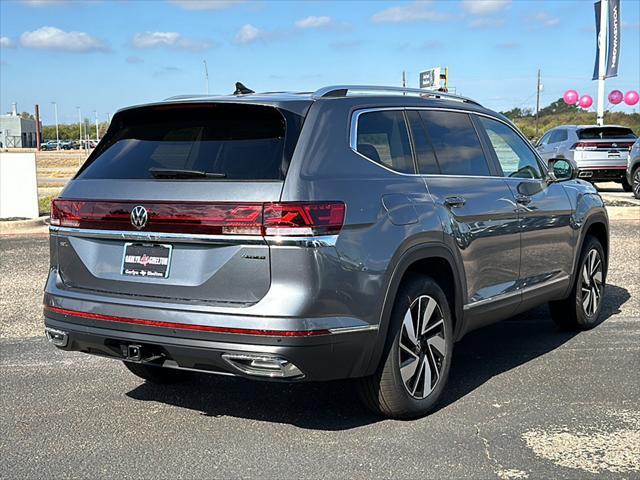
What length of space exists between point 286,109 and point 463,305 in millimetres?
1726

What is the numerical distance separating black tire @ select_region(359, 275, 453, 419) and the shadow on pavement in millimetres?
216

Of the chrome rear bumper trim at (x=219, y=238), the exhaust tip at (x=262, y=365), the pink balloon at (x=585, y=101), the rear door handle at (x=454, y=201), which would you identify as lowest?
the exhaust tip at (x=262, y=365)

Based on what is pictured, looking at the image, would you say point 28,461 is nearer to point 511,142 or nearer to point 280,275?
point 280,275

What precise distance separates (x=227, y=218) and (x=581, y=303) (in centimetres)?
389

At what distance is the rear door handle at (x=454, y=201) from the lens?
4852 mm

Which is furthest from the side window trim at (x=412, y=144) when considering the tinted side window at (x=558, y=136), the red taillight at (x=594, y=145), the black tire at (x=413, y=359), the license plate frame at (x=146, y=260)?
the tinted side window at (x=558, y=136)

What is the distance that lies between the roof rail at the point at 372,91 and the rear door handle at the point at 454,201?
0.75 metres

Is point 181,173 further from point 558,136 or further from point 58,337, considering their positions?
point 558,136

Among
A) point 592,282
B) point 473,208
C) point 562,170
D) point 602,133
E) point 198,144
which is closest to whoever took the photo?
point 198,144

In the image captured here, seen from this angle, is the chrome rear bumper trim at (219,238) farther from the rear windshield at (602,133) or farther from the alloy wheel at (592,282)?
the rear windshield at (602,133)

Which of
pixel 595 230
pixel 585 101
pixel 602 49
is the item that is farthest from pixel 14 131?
pixel 595 230

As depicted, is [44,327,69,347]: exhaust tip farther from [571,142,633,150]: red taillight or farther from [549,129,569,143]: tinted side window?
[549,129,569,143]: tinted side window

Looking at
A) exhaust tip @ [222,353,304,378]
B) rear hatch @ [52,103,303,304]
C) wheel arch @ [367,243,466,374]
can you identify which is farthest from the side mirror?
exhaust tip @ [222,353,304,378]

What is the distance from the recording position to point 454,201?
4.92 meters
